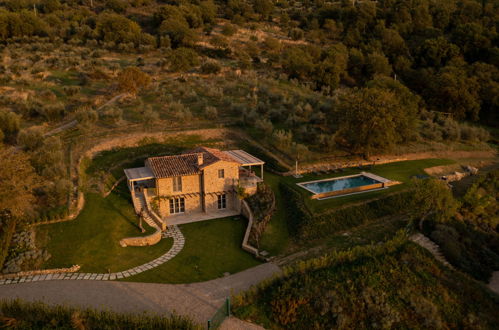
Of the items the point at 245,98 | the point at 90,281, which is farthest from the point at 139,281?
the point at 245,98

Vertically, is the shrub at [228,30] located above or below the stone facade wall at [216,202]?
above

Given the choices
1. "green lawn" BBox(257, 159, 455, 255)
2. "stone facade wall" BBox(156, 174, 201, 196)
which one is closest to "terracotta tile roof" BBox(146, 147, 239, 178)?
"stone facade wall" BBox(156, 174, 201, 196)

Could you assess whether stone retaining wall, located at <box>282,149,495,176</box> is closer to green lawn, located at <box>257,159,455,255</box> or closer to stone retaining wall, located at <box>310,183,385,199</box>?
green lawn, located at <box>257,159,455,255</box>

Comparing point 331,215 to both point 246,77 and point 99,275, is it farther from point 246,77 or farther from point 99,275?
A: point 246,77

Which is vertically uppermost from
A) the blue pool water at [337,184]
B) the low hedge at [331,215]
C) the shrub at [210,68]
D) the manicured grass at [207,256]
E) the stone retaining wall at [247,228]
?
the shrub at [210,68]

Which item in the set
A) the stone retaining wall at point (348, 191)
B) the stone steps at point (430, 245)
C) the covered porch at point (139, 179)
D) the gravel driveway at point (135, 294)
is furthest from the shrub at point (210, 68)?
the gravel driveway at point (135, 294)

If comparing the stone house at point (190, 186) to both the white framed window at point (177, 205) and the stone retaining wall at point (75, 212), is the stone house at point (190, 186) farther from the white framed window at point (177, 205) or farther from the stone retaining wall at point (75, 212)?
the stone retaining wall at point (75, 212)
